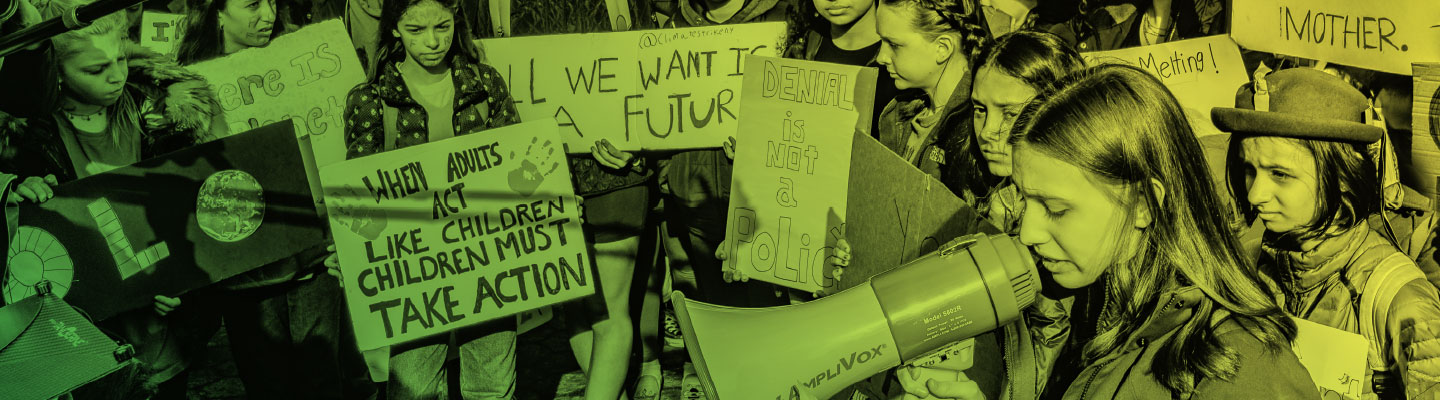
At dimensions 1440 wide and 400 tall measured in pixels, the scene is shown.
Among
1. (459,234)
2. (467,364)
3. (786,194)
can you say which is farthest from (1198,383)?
(467,364)

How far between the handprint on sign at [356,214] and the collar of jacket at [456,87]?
1.41 feet

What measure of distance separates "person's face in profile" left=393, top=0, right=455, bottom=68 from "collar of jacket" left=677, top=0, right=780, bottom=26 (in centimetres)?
101

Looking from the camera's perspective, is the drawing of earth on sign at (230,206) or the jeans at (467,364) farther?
the jeans at (467,364)

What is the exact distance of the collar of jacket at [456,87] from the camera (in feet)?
14.9

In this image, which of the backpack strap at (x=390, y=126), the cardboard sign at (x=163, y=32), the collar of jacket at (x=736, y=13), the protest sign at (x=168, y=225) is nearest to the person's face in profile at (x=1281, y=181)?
the collar of jacket at (x=736, y=13)

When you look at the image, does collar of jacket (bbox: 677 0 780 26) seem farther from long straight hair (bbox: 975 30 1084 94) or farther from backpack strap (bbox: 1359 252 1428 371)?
backpack strap (bbox: 1359 252 1428 371)

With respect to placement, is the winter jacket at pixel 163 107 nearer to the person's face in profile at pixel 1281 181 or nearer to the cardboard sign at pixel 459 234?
the cardboard sign at pixel 459 234

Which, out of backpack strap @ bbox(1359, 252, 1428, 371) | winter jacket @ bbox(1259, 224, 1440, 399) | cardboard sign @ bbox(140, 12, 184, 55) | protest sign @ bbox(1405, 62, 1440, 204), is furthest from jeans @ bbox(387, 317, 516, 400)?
protest sign @ bbox(1405, 62, 1440, 204)

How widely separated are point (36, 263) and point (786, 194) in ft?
10.3

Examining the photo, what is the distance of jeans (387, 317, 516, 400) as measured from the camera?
15.6 feet

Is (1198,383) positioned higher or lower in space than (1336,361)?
higher

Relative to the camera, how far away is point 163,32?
4.55m

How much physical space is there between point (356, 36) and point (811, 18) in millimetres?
2001

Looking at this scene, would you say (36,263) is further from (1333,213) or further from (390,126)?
(1333,213)
